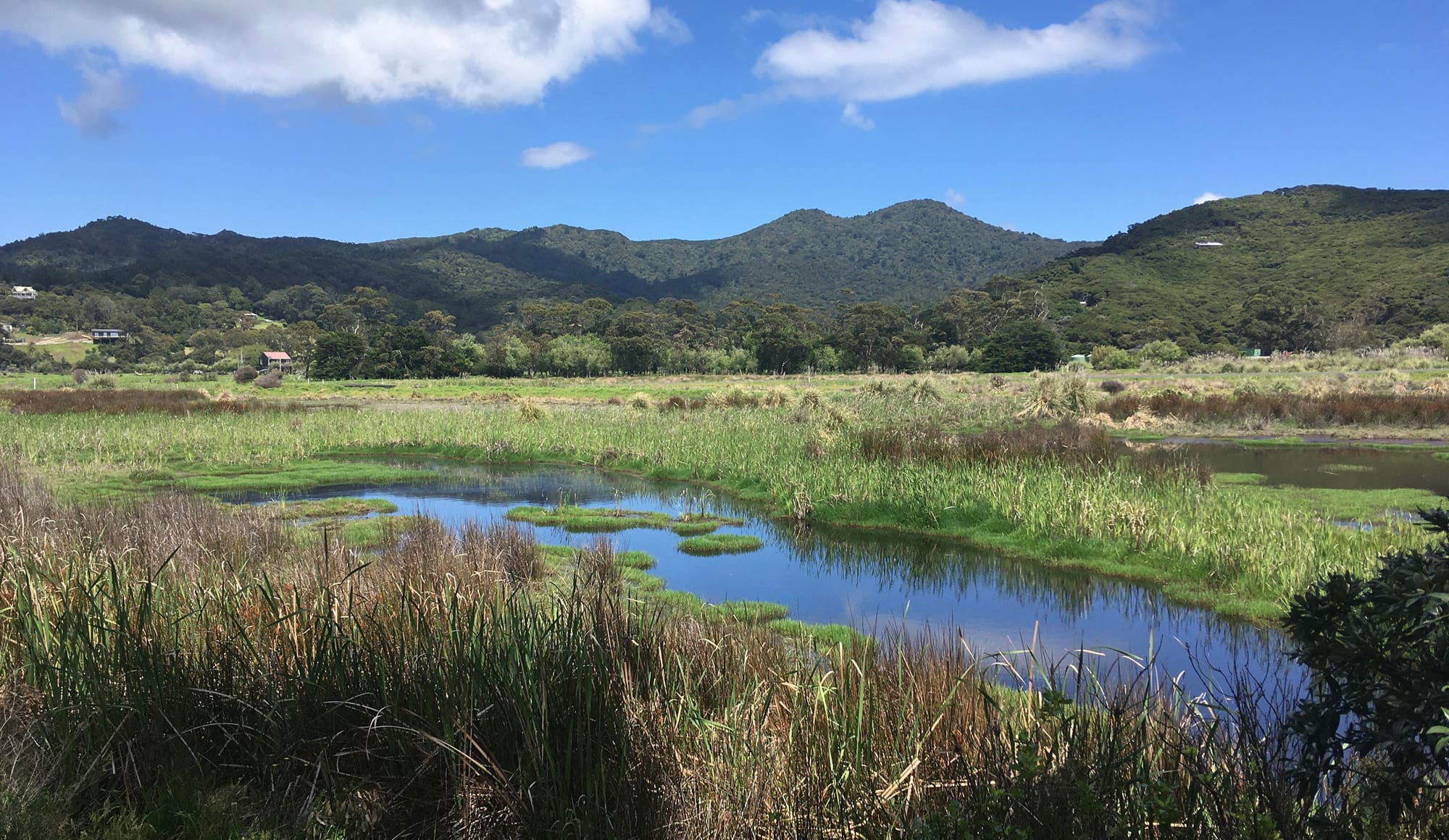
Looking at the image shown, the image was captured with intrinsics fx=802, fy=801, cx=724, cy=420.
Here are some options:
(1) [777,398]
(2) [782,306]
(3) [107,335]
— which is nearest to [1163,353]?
(1) [777,398]

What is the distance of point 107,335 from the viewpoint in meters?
96.2

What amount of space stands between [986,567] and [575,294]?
485 feet

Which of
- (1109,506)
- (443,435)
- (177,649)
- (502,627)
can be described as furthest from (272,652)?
(443,435)

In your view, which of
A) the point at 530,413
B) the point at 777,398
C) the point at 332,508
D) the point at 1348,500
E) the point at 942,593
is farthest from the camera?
the point at 777,398

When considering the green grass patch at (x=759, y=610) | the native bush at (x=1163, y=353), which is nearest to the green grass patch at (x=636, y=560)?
the green grass patch at (x=759, y=610)

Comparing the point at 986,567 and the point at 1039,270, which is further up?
the point at 1039,270

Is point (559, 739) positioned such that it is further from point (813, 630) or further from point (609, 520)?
point (609, 520)

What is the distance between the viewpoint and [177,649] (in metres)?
4.27

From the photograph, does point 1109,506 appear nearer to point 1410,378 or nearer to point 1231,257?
point 1410,378

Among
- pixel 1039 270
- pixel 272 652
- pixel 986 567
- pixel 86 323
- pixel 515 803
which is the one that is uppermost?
pixel 1039 270

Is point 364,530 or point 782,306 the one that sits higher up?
point 782,306

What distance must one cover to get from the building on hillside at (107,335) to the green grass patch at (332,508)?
99.2m

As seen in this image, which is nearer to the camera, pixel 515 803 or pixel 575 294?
pixel 515 803

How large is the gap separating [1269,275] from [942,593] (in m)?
99.4
